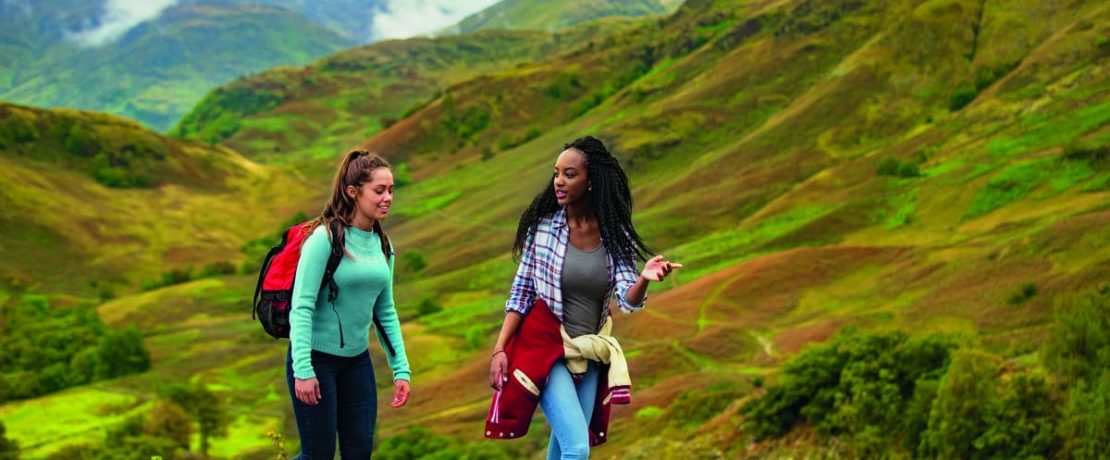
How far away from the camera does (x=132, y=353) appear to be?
104625 mm

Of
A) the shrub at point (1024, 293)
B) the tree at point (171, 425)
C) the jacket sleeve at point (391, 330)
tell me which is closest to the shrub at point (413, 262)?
the tree at point (171, 425)

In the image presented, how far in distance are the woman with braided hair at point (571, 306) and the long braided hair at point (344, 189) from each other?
1.37 meters

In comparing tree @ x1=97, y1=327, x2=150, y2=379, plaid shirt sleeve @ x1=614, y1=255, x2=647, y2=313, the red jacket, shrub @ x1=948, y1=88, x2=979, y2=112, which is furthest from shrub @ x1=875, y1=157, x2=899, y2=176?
the red jacket

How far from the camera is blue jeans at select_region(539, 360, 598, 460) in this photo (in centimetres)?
823

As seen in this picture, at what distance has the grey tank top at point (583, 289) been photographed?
8.46 metres

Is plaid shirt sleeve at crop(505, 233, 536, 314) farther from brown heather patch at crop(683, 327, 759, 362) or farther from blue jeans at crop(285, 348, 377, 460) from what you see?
brown heather patch at crop(683, 327, 759, 362)

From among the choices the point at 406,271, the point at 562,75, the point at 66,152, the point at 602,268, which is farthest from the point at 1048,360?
the point at 66,152

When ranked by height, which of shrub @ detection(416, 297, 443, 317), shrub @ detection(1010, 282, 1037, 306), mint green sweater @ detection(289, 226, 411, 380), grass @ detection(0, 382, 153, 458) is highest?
mint green sweater @ detection(289, 226, 411, 380)

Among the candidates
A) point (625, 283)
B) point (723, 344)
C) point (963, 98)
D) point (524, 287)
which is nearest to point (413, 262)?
point (723, 344)

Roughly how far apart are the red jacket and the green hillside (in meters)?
28.4

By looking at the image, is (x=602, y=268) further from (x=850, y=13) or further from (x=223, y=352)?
(x=850, y=13)

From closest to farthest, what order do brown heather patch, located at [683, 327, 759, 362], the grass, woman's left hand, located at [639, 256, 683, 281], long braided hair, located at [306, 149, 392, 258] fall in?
woman's left hand, located at [639, 256, 683, 281], long braided hair, located at [306, 149, 392, 258], brown heather patch, located at [683, 327, 759, 362], the grass

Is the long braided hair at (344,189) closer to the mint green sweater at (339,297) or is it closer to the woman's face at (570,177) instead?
the mint green sweater at (339,297)

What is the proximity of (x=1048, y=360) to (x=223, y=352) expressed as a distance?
8571 centimetres
